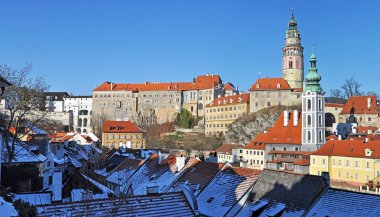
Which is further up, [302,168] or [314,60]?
[314,60]

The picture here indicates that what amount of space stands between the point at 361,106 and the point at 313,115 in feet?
58.1

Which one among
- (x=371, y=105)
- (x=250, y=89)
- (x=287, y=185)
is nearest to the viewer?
(x=287, y=185)

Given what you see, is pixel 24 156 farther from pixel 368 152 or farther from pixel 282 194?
pixel 368 152

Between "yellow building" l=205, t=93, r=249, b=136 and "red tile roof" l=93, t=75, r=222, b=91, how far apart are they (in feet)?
32.0

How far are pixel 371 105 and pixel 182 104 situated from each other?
1989 inches

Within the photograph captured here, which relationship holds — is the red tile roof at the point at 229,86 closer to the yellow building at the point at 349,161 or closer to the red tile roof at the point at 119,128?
the red tile roof at the point at 119,128

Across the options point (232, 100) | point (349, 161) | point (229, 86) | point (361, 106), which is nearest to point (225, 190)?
point (349, 161)

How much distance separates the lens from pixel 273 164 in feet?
192

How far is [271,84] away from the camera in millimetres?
89812

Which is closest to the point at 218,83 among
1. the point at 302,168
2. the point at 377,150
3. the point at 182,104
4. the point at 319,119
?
the point at 182,104

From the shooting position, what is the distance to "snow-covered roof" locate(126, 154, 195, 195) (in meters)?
23.8

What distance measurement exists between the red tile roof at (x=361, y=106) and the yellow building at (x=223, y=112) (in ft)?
72.6

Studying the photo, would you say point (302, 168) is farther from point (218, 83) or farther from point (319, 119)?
point (218, 83)

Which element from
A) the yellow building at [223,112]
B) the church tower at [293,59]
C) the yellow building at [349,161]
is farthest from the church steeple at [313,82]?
the church tower at [293,59]
